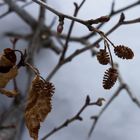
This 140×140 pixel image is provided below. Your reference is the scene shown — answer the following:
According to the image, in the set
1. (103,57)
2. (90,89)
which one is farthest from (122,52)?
(90,89)

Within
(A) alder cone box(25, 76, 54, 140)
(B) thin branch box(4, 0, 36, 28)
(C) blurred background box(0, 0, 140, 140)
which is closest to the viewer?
(A) alder cone box(25, 76, 54, 140)

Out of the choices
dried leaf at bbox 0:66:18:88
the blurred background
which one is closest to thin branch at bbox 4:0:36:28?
the blurred background

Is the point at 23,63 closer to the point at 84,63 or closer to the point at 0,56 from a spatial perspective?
the point at 0,56

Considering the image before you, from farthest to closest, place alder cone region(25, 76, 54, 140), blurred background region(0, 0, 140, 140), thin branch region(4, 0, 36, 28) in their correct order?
thin branch region(4, 0, 36, 28) < blurred background region(0, 0, 140, 140) < alder cone region(25, 76, 54, 140)

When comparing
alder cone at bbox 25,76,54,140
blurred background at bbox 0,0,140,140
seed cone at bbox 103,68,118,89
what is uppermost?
seed cone at bbox 103,68,118,89

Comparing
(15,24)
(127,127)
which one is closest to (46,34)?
(15,24)

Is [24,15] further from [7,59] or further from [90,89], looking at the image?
[7,59]

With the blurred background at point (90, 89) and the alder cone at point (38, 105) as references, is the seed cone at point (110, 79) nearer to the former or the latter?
the alder cone at point (38, 105)

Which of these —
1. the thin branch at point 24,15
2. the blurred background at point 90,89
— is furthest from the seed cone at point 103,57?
the thin branch at point 24,15

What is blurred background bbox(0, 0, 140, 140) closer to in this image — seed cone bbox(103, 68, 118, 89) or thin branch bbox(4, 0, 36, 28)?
thin branch bbox(4, 0, 36, 28)
